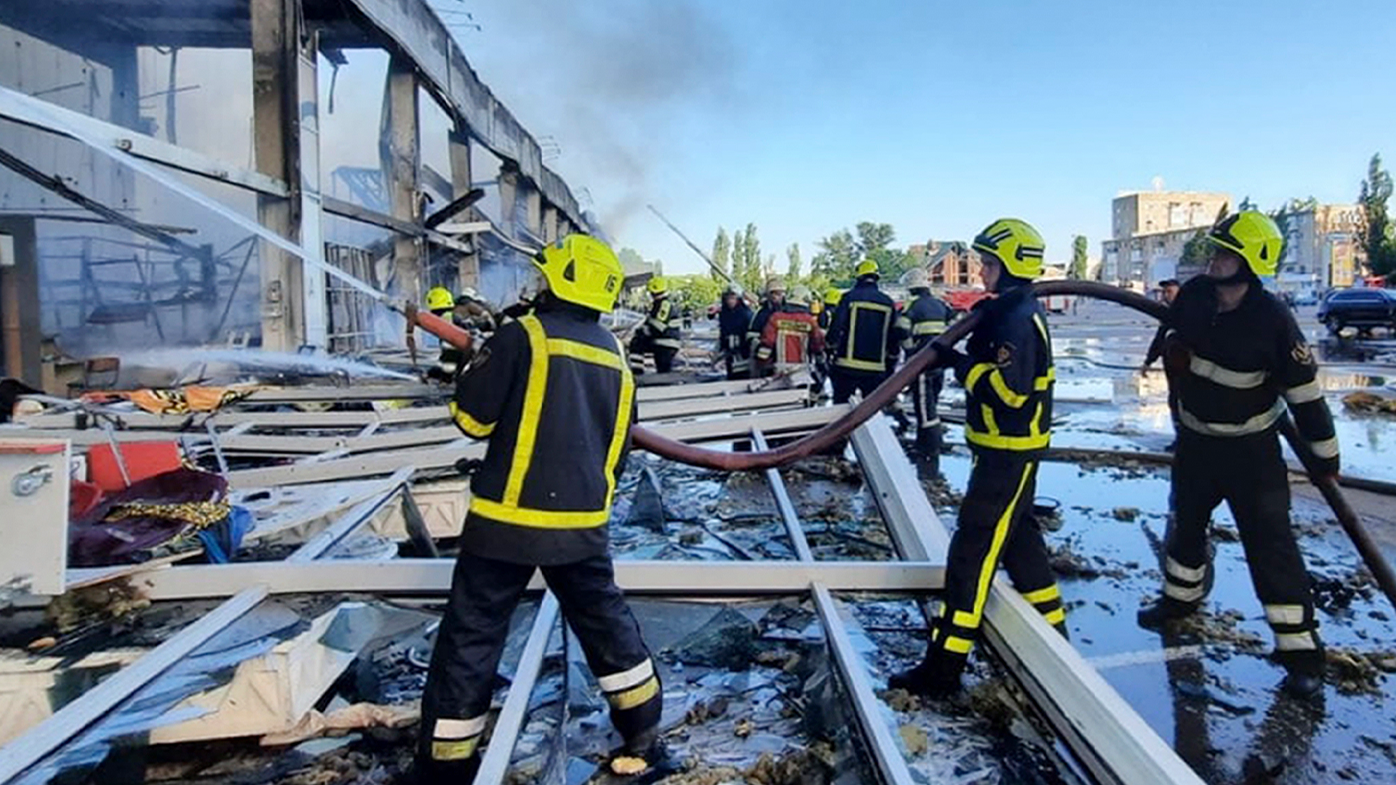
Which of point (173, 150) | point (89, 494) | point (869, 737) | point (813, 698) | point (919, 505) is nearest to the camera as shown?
point (869, 737)

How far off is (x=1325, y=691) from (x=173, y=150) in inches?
329

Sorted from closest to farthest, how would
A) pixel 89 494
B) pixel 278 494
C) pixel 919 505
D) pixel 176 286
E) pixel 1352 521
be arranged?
pixel 89 494
pixel 1352 521
pixel 919 505
pixel 278 494
pixel 176 286

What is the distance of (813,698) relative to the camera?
2.49 metres

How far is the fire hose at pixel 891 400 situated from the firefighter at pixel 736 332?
Result: 6.65 metres

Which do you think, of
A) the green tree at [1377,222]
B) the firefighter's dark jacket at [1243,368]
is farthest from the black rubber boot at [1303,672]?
the green tree at [1377,222]

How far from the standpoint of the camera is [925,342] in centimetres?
863

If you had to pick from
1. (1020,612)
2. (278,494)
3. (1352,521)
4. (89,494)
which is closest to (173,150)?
(278,494)

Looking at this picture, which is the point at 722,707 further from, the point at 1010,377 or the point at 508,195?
the point at 508,195

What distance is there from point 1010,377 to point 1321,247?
77068 millimetres

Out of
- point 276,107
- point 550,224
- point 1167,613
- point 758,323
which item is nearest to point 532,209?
point 550,224

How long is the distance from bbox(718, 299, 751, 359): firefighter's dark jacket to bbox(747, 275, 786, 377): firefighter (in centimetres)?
11

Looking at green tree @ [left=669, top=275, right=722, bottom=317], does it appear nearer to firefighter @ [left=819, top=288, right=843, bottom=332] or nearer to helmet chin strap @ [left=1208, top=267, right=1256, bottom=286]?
firefighter @ [left=819, top=288, right=843, bottom=332]

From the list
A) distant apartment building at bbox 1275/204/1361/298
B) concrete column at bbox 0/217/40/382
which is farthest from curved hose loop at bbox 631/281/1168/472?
distant apartment building at bbox 1275/204/1361/298

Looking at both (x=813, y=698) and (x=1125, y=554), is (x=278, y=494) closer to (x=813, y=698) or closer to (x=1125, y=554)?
(x=813, y=698)
